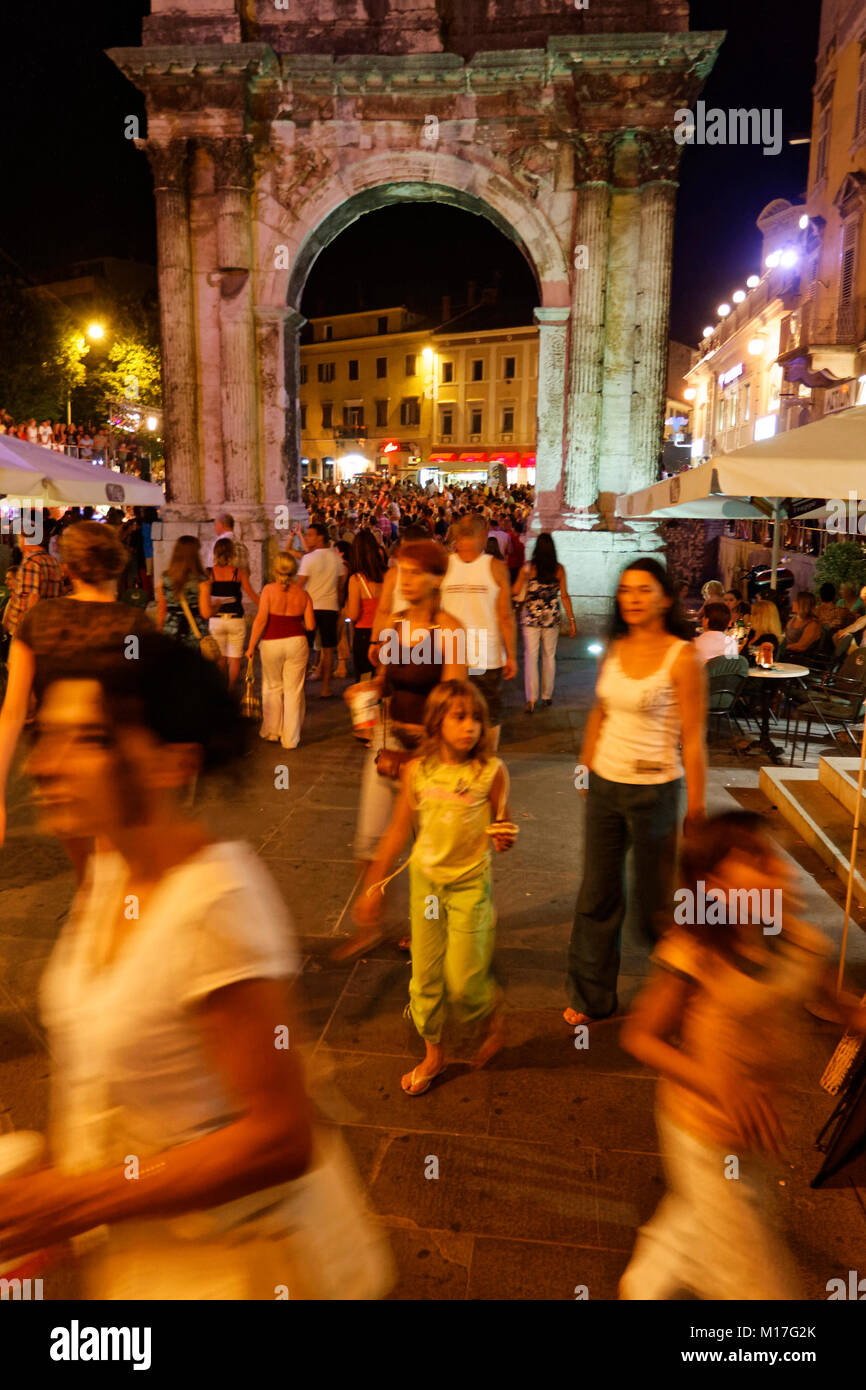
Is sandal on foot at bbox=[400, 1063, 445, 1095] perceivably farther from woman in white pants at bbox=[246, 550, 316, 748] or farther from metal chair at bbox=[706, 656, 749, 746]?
metal chair at bbox=[706, 656, 749, 746]

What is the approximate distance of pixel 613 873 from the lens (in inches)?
151

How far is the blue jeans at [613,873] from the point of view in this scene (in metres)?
3.70

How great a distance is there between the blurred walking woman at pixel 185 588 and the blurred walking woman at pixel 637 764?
5506mm

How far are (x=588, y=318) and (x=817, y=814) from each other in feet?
37.1

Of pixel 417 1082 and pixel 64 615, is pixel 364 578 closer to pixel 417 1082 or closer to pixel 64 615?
pixel 64 615

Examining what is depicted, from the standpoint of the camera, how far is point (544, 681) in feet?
33.2

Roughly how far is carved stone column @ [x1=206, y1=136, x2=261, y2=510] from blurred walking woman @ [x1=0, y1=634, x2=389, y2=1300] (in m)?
15.5

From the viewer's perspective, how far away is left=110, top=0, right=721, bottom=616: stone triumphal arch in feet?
48.5

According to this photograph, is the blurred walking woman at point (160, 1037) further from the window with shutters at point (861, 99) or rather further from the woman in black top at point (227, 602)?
the window with shutters at point (861, 99)

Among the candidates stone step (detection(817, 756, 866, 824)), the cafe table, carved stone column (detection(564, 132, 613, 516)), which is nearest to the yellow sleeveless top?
stone step (detection(817, 756, 866, 824))

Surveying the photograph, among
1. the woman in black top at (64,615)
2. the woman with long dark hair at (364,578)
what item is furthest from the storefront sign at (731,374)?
the woman in black top at (64,615)

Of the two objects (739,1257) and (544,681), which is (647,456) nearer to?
(544,681)
